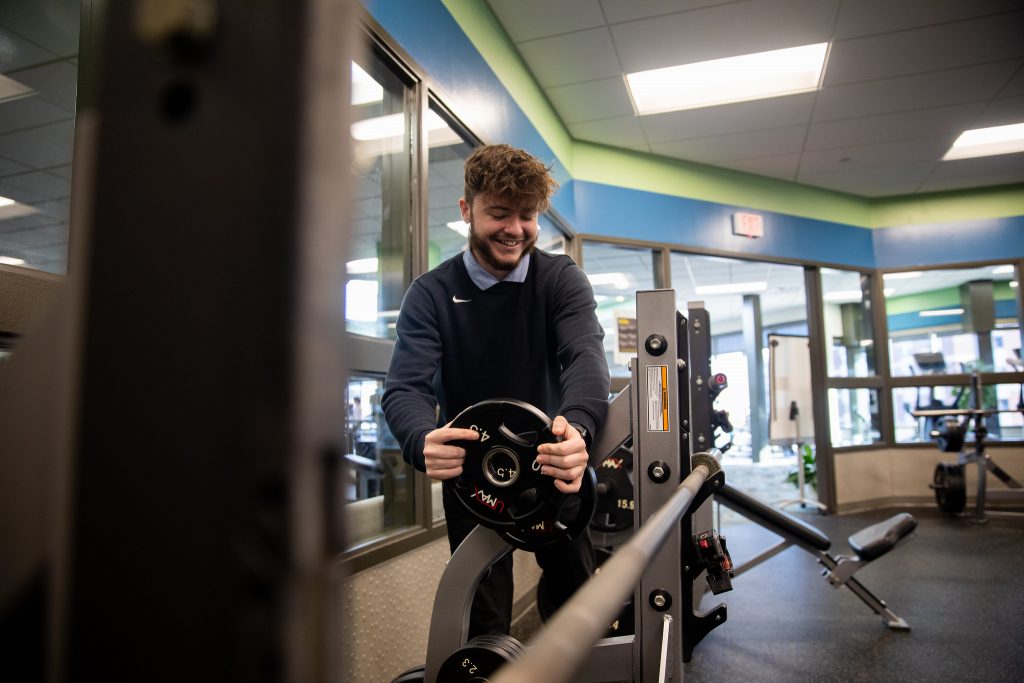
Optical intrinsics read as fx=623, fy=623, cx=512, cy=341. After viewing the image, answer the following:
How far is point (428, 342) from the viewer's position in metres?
1.46

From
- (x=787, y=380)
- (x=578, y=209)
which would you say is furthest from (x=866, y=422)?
(x=578, y=209)

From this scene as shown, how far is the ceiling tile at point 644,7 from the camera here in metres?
3.26

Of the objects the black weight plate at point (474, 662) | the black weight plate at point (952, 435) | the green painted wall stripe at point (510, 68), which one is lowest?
the black weight plate at point (474, 662)

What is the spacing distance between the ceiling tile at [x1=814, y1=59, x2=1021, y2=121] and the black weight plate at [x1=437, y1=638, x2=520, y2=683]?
4.36 meters

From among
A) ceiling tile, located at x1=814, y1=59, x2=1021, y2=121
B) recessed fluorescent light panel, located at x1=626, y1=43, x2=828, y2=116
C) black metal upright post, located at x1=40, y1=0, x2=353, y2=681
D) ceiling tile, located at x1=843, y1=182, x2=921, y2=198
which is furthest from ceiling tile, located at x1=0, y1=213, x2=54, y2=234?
ceiling tile, located at x1=843, y1=182, x2=921, y2=198

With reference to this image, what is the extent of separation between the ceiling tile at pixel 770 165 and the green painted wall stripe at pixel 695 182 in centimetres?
9

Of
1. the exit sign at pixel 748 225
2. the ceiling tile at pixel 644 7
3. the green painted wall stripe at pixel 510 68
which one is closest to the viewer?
the green painted wall stripe at pixel 510 68

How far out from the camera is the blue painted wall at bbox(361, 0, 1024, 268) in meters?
2.54

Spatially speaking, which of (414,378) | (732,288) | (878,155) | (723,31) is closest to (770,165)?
(878,155)

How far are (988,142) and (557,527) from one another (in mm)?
6081

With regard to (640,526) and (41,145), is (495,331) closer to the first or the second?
(640,526)

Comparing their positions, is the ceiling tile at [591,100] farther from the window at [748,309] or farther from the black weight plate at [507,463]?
the window at [748,309]

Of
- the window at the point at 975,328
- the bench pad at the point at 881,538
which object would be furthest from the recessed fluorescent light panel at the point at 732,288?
the bench pad at the point at 881,538

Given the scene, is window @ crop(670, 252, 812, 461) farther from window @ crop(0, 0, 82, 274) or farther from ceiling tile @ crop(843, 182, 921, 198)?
window @ crop(0, 0, 82, 274)
